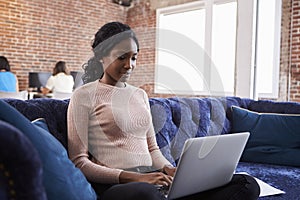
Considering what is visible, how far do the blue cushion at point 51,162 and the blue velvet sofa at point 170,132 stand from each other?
0.07 feet

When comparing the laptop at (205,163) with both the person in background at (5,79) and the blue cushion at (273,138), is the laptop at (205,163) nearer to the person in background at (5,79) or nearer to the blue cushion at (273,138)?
the blue cushion at (273,138)

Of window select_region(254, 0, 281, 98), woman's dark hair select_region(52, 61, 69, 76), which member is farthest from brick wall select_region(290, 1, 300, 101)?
woman's dark hair select_region(52, 61, 69, 76)

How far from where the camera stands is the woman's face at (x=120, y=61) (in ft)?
4.87

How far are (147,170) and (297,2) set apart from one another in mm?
3508

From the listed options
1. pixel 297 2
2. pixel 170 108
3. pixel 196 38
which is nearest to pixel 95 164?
pixel 170 108

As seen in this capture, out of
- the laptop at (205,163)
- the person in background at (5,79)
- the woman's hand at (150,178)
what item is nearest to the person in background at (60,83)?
the person in background at (5,79)

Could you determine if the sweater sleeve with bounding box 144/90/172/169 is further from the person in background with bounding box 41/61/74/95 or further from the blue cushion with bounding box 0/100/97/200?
the person in background with bounding box 41/61/74/95

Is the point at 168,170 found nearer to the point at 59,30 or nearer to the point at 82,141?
the point at 82,141

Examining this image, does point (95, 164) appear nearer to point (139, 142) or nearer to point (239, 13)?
point (139, 142)

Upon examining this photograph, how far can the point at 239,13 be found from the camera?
3.29 m

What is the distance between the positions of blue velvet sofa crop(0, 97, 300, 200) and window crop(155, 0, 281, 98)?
64 cm

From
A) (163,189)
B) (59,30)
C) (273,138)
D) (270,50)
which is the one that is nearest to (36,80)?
(59,30)

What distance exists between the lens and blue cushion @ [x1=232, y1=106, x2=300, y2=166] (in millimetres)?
2252

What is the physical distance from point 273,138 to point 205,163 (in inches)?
52.2
